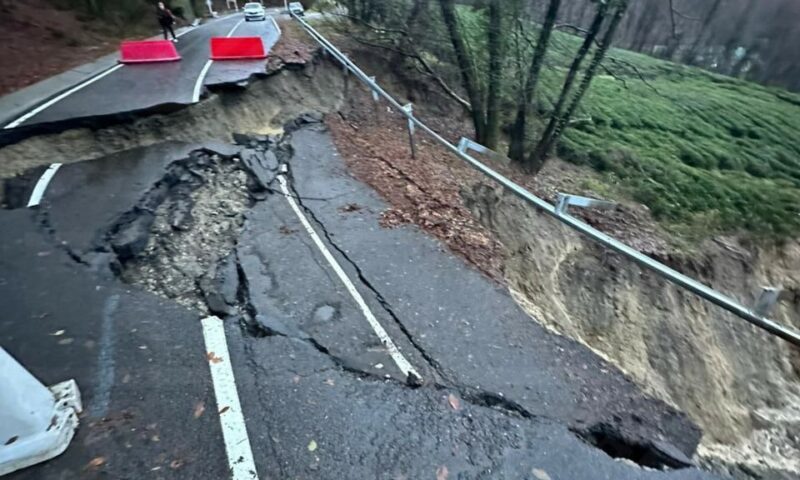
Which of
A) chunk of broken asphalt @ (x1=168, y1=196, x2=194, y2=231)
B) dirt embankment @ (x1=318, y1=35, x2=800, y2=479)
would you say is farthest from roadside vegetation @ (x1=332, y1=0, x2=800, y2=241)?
chunk of broken asphalt @ (x1=168, y1=196, x2=194, y2=231)

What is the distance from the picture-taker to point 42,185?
246 inches

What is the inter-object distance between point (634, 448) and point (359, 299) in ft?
8.85

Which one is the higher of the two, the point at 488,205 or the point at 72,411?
the point at 72,411

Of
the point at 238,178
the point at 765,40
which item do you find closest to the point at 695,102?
the point at 765,40

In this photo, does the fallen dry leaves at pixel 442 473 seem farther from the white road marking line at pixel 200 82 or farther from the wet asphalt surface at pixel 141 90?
the white road marking line at pixel 200 82

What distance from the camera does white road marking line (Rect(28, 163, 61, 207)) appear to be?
19.1 feet

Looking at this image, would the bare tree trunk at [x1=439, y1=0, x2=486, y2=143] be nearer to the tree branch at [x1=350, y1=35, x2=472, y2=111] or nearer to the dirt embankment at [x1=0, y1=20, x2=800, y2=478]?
the tree branch at [x1=350, y1=35, x2=472, y2=111]

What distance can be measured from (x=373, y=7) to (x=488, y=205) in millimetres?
10844

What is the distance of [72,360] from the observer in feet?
11.6

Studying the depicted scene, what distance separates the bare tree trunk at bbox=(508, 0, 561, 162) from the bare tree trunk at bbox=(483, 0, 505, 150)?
1.68 ft

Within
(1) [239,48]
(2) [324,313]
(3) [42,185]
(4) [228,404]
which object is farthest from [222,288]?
(1) [239,48]

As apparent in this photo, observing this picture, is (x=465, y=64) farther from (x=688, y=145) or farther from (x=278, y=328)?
(x=688, y=145)

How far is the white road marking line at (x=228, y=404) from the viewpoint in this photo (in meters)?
2.86

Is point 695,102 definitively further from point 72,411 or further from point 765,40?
point 72,411
